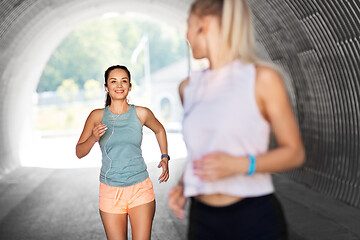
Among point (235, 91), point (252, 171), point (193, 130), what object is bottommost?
point (252, 171)

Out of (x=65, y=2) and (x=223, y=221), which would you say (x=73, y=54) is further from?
(x=223, y=221)

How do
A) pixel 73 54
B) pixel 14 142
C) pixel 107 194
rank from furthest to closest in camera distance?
pixel 73 54 < pixel 14 142 < pixel 107 194

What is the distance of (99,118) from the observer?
4.59 metres

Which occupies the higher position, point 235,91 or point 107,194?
point 235,91

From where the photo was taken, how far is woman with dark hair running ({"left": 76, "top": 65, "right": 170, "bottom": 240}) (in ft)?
14.3

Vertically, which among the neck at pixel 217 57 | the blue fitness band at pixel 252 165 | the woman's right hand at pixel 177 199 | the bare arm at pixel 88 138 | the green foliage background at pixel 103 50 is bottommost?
the woman's right hand at pixel 177 199

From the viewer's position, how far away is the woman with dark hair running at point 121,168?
435 centimetres

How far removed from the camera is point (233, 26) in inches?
87.5

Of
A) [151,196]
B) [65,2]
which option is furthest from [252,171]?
[65,2]

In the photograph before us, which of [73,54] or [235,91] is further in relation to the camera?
[73,54]

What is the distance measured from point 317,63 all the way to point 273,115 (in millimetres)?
7358

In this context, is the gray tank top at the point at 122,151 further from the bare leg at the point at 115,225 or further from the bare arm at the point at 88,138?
the bare leg at the point at 115,225

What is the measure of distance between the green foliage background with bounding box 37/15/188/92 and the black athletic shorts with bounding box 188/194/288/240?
7304cm

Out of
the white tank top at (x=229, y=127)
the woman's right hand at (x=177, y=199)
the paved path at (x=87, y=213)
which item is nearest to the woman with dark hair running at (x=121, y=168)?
the woman's right hand at (x=177, y=199)
